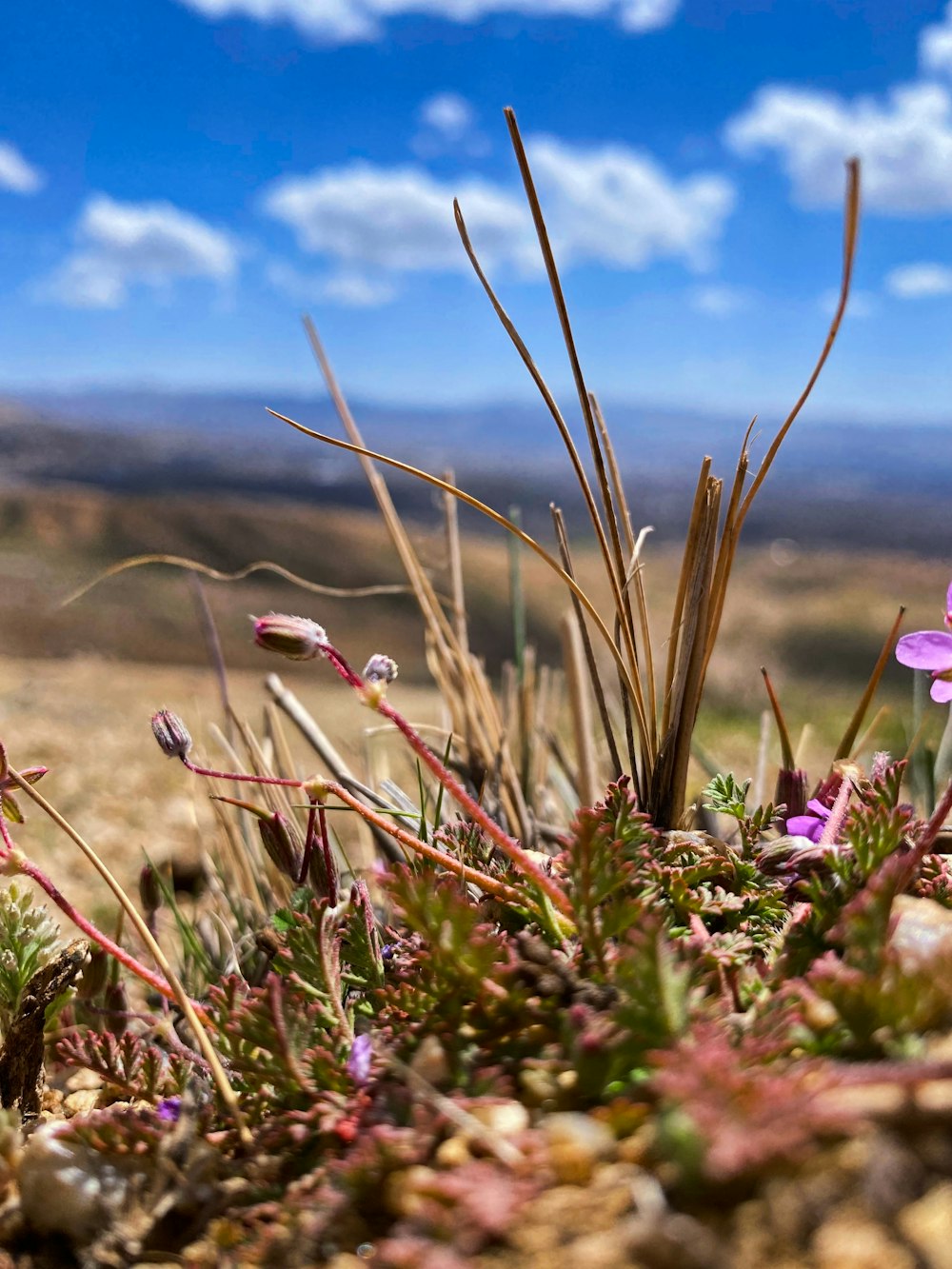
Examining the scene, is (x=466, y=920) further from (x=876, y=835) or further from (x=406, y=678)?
(x=406, y=678)

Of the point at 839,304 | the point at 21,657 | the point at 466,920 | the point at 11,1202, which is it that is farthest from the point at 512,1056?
the point at 21,657

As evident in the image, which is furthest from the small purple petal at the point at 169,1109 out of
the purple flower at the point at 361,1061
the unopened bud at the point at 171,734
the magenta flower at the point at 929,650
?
the magenta flower at the point at 929,650

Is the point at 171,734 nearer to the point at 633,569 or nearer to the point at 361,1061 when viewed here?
the point at 361,1061

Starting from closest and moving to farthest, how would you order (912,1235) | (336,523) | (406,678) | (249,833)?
A: (912,1235) → (249,833) → (406,678) → (336,523)

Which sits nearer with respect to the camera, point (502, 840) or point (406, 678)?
point (502, 840)

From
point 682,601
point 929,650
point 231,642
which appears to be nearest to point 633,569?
point 682,601

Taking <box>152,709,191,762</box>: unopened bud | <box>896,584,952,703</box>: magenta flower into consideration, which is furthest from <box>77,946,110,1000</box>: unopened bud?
<box>896,584,952,703</box>: magenta flower

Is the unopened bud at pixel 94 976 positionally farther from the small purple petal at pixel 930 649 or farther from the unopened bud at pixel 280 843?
the small purple petal at pixel 930 649

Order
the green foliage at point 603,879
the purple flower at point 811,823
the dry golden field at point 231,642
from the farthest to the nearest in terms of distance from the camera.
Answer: the dry golden field at point 231,642, the purple flower at point 811,823, the green foliage at point 603,879
